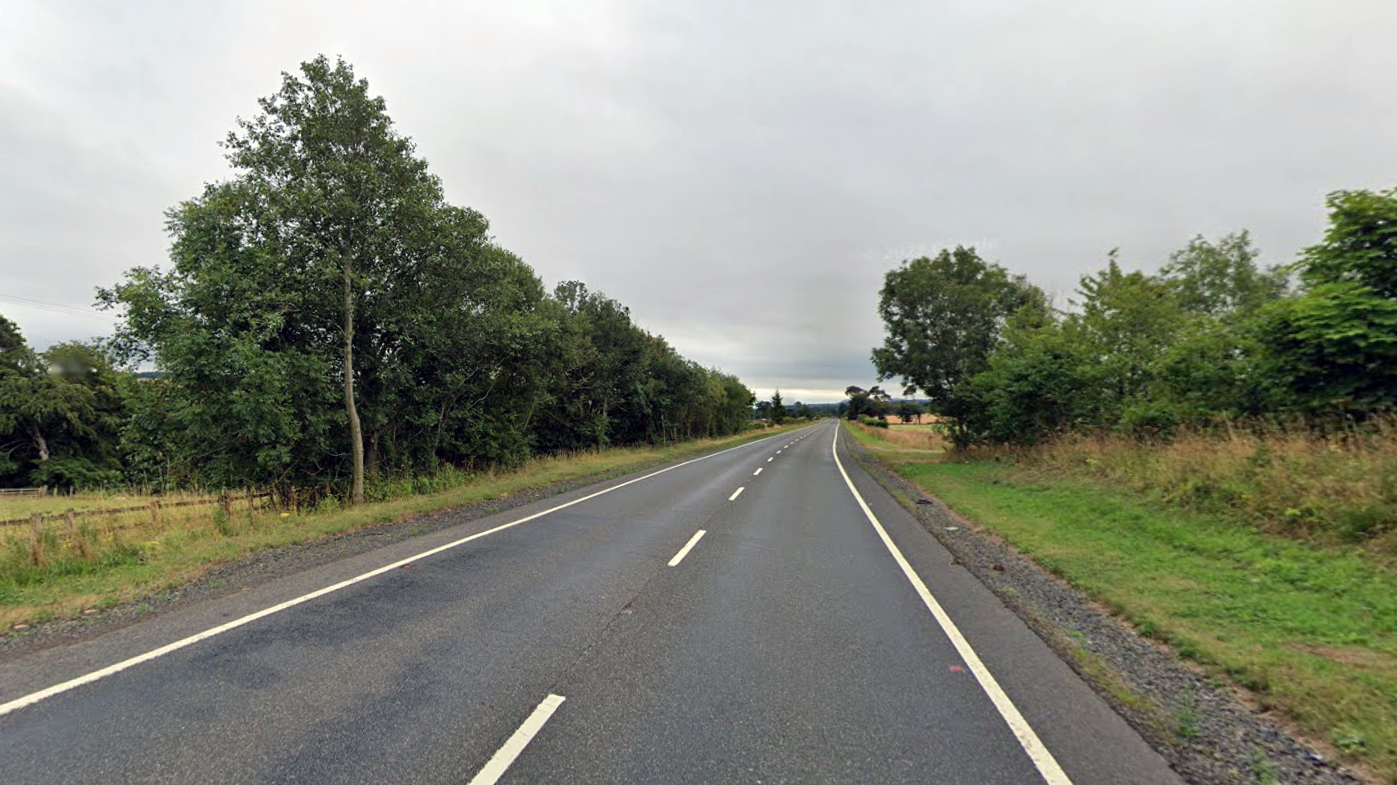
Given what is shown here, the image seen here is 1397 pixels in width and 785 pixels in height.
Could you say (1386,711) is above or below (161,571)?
below

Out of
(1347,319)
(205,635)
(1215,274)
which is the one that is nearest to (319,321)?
(205,635)

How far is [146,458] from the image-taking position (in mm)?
13000

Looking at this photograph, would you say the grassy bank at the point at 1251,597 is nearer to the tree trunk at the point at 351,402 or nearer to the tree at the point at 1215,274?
the tree trunk at the point at 351,402

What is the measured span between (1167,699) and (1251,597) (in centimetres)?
300

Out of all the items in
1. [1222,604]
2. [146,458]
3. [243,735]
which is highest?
[146,458]

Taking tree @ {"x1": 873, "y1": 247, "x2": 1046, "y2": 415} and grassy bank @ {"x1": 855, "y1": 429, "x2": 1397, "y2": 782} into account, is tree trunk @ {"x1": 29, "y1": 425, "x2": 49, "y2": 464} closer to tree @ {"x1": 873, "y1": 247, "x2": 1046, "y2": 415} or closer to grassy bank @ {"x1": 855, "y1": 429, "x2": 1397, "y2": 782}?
tree @ {"x1": 873, "y1": 247, "x2": 1046, "y2": 415}

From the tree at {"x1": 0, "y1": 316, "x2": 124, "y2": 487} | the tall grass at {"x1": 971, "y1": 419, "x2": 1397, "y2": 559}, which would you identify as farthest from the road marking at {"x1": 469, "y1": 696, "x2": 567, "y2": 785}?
the tree at {"x1": 0, "y1": 316, "x2": 124, "y2": 487}

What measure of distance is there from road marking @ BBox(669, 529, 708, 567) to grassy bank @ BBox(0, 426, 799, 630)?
18.3 ft

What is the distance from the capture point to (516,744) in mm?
2973

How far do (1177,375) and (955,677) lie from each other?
539 inches

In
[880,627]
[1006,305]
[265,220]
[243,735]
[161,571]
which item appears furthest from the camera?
[1006,305]

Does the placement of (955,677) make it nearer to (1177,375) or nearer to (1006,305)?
(1177,375)

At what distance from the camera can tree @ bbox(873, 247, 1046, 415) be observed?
23.0m

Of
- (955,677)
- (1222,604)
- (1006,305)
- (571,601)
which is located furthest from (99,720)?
(1006,305)
